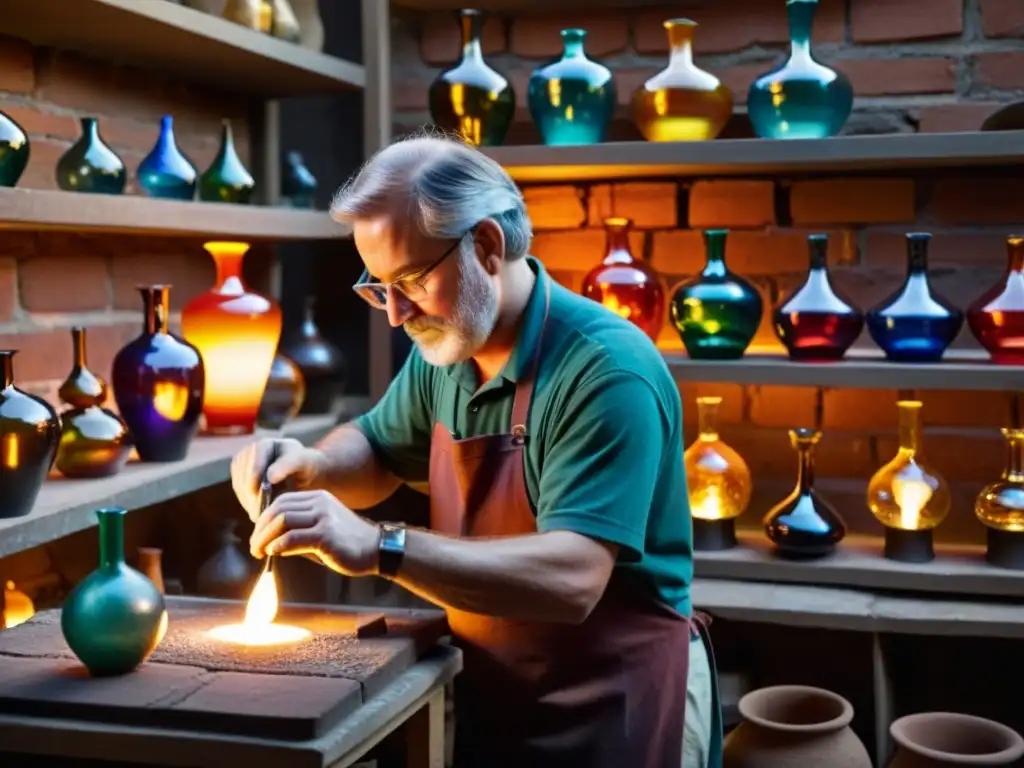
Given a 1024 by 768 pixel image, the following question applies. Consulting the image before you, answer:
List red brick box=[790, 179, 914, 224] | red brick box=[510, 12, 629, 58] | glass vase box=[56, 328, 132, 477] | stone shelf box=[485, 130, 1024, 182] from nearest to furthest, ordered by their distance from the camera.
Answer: glass vase box=[56, 328, 132, 477] < stone shelf box=[485, 130, 1024, 182] < red brick box=[790, 179, 914, 224] < red brick box=[510, 12, 629, 58]

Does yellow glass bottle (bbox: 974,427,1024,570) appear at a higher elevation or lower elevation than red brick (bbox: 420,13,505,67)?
lower

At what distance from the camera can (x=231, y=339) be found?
2506 mm

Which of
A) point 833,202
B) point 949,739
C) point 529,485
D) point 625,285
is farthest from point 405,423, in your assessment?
point 833,202

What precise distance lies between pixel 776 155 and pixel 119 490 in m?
1.39

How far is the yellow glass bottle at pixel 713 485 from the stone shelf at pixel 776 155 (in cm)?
49

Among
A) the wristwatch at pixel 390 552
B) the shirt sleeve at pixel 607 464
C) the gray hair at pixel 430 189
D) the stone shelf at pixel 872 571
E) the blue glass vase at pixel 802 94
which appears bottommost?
the stone shelf at pixel 872 571

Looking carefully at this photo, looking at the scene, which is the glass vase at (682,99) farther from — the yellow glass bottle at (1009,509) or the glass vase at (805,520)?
the yellow glass bottle at (1009,509)

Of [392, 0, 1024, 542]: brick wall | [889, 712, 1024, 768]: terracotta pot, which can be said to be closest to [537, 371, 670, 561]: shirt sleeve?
[889, 712, 1024, 768]: terracotta pot

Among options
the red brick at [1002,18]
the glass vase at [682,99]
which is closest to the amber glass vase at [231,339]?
the glass vase at [682,99]

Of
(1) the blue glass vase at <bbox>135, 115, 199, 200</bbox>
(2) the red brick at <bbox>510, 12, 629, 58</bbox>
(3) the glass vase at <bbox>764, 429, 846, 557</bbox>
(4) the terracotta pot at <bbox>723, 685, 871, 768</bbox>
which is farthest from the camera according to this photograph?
(2) the red brick at <bbox>510, 12, 629, 58</bbox>

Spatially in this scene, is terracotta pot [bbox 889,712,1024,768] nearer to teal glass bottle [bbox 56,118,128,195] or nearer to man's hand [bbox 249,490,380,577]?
man's hand [bbox 249,490,380,577]

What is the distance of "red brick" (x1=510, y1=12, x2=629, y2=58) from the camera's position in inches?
117

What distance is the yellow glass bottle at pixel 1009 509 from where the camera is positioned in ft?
8.16

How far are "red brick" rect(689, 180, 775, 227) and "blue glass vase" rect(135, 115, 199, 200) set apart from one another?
1.15 meters
